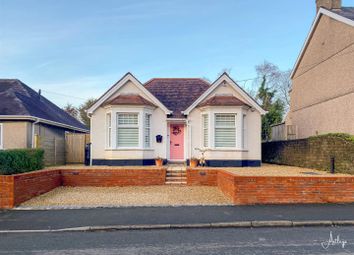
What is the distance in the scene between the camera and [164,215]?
9039 millimetres

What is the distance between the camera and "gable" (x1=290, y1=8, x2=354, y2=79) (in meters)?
18.1

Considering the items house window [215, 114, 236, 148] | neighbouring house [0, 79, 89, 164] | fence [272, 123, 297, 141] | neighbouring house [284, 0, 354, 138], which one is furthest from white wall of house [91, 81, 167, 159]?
fence [272, 123, 297, 141]

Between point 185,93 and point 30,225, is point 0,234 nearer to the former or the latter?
point 30,225

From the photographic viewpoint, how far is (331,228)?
7.97m

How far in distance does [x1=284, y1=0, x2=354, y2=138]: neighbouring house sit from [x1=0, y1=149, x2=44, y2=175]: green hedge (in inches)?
625

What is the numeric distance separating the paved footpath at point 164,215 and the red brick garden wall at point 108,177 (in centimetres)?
404

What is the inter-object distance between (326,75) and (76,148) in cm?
1650

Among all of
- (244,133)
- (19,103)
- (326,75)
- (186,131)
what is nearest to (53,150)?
(19,103)

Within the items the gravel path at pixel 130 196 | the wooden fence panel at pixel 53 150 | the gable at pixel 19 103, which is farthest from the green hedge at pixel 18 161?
the gable at pixel 19 103

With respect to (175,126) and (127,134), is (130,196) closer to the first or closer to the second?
(127,134)

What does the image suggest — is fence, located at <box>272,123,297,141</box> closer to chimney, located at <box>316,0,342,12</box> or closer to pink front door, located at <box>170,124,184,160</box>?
chimney, located at <box>316,0,342,12</box>

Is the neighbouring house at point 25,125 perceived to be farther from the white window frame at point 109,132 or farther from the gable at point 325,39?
the gable at point 325,39

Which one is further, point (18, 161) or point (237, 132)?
point (237, 132)

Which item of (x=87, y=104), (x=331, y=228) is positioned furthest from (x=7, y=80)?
(x=87, y=104)
